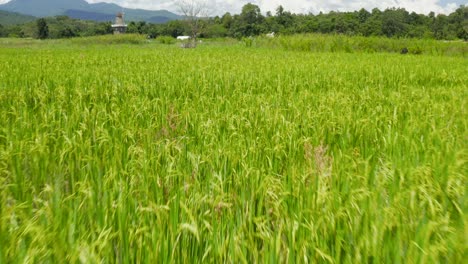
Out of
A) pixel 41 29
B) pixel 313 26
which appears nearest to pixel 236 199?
pixel 313 26

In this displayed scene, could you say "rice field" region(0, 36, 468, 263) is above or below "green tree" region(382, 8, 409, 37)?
below

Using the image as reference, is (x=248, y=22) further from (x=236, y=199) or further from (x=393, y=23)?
(x=236, y=199)

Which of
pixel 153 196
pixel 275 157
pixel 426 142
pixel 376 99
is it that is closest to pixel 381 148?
pixel 426 142

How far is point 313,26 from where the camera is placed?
8462 centimetres

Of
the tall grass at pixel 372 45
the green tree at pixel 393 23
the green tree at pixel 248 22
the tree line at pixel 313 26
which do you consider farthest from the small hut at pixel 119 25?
the tall grass at pixel 372 45

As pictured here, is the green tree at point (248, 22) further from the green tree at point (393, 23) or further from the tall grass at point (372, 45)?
the tall grass at point (372, 45)

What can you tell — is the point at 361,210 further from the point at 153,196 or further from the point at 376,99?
the point at 376,99

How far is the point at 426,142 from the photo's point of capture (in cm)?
301

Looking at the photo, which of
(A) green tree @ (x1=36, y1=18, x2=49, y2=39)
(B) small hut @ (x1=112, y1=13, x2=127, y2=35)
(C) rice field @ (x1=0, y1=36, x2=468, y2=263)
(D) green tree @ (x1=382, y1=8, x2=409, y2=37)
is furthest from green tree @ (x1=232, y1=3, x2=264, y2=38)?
(C) rice field @ (x1=0, y1=36, x2=468, y2=263)

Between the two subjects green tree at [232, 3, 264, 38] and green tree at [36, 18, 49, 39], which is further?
green tree at [232, 3, 264, 38]

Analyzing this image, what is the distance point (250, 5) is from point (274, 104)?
113 m

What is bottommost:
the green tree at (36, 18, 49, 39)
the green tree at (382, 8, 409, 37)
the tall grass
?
the green tree at (36, 18, 49, 39)

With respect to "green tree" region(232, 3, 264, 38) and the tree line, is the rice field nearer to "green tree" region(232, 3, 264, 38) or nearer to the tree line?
the tree line

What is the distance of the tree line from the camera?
66.7m
